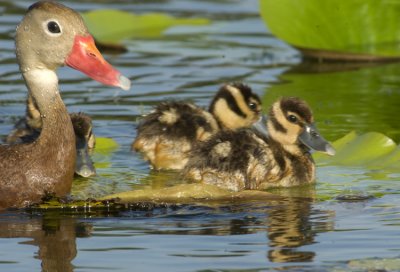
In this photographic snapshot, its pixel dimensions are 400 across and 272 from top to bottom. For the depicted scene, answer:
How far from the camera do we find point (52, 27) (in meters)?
8.66

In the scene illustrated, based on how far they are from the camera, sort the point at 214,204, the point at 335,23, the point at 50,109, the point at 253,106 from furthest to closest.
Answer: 1. the point at 335,23
2. the point at 253,106
3. the point at 214,204
4. the point at 50,109

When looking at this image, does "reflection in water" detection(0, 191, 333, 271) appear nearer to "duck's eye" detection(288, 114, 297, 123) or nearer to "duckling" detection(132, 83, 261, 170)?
"duck's eye" detection(288, 114, 297, 123)

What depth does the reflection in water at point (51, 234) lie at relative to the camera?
285 inches

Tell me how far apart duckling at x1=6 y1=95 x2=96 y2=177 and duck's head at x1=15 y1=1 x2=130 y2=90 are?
3.86 feet

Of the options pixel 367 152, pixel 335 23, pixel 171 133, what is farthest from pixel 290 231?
pixel 335 23

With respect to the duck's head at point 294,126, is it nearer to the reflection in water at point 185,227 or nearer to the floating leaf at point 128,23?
the reflection in water at point 185,227

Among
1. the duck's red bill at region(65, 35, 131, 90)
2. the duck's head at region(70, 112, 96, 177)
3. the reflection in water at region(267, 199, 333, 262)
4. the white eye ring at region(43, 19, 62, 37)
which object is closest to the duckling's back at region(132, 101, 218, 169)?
the duck's head at region(70, 112, 96, 177)

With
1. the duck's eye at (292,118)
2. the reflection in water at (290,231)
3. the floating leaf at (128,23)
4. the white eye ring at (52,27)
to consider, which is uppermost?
the floating leaf at (128,23)

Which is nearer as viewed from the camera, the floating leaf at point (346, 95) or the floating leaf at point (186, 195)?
the floating leaf at point (186, 195)

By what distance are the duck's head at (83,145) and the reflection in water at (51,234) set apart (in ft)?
4.26

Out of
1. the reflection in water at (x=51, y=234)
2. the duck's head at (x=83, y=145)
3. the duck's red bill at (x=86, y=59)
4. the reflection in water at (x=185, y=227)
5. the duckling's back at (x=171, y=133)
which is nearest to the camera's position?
the reflection in water at (x=51, y=234)

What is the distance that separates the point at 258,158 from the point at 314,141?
56cm

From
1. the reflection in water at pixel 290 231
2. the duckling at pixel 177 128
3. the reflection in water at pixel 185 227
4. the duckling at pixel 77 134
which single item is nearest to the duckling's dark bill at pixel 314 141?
the duckling at pixel 177 128

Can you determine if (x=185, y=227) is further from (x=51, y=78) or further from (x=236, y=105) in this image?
(x=236, y=105)
